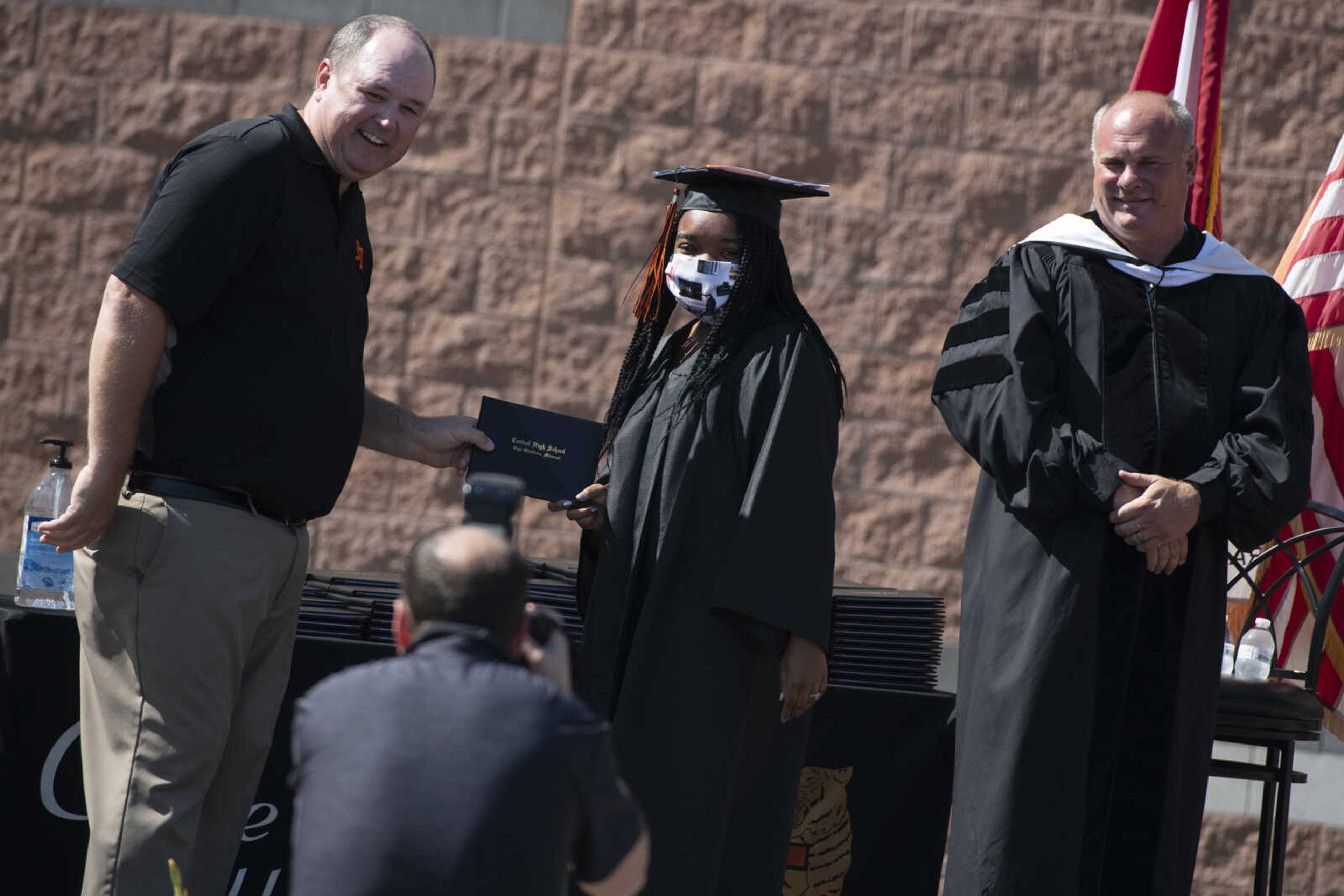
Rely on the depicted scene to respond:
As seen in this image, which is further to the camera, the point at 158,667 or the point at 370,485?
the point at 370,485

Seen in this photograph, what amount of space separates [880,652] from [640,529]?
2.89ft

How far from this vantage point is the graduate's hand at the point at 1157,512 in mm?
3207

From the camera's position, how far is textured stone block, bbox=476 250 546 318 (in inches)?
212

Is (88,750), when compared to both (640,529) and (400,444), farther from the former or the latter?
(640,529)

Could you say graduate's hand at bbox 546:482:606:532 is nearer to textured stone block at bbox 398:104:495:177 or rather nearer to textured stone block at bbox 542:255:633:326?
textured stone block at bbox 542:255:633:326

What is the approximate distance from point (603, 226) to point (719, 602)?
8.37 feet

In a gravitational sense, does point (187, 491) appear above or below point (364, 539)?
above

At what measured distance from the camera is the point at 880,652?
3846mm

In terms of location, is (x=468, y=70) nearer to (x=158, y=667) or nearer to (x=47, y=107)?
(x=47, y=107)

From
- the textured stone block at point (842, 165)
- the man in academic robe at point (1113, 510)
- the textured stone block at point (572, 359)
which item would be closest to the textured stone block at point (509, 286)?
the textured stone block at point (572, 359)

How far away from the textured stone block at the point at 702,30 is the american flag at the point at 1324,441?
80.5 inches

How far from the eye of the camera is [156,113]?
5.37 m

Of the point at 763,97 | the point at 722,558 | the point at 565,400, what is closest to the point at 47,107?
the point at 565,400

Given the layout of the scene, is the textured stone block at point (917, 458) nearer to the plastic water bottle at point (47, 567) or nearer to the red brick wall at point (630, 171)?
the red brick wall at point (630, 171)
